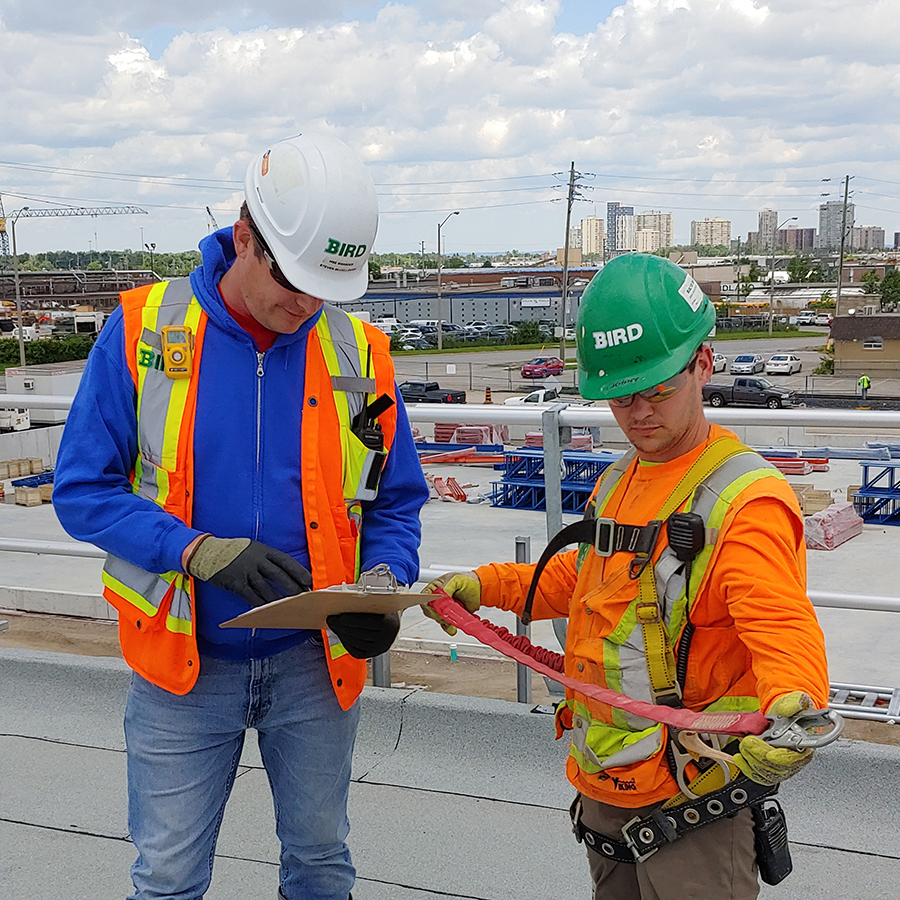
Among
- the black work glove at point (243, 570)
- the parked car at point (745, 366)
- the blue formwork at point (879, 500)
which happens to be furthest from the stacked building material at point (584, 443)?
the black work glove at point (243, 570)

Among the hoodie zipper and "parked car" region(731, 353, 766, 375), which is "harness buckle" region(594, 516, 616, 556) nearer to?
the hoodie zipper

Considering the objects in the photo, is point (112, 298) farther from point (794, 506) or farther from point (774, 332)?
point (794, 506)

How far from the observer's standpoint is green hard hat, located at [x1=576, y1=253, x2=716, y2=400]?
2.01 m

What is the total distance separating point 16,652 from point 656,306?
12.8ft

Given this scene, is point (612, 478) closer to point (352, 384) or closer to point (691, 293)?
point (691, 293)

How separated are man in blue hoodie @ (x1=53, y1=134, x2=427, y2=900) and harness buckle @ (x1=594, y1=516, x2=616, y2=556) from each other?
57 cm

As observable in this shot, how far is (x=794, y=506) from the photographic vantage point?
194cm

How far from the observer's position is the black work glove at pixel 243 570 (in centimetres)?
227

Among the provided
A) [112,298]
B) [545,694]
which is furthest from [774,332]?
[545,694]

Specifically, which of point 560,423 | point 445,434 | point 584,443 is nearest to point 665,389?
point 560,423

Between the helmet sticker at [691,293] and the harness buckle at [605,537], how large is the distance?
0.43m

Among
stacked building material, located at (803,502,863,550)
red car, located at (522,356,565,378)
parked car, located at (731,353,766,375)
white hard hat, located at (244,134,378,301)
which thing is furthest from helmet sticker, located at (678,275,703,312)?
parked car, located at (731,353,766,375)

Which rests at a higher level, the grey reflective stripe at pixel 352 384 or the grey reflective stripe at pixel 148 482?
the grey reflective stripe at pixel 352 384

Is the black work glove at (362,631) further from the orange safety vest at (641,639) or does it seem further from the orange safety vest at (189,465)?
the orange safety vest at (641,639)
